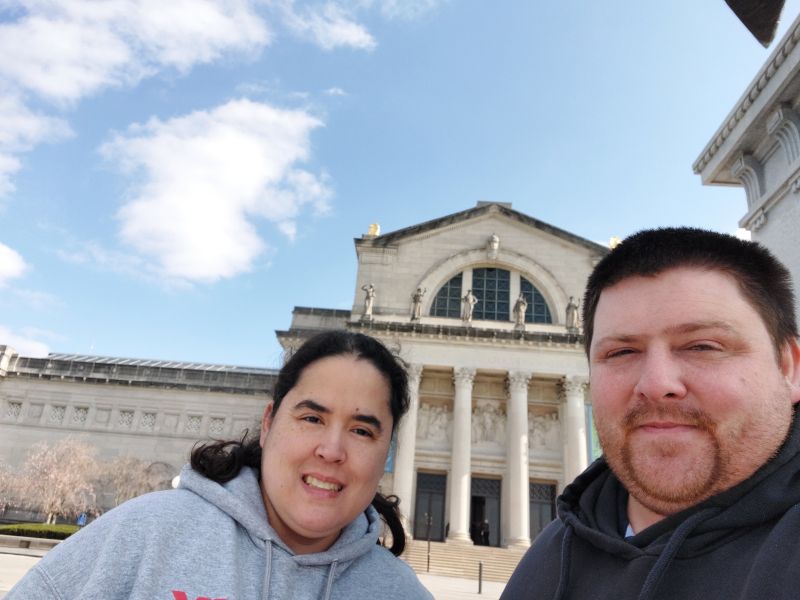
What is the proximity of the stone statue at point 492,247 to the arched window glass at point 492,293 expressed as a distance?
3.46 ft

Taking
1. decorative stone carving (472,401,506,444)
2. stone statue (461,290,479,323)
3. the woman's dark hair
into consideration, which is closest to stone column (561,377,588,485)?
decorative stone carving (472,401,506,444)

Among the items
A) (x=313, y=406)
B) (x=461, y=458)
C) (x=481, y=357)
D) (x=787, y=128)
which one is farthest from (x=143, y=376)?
(x=787, y=128)

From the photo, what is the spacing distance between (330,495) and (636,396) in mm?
1373

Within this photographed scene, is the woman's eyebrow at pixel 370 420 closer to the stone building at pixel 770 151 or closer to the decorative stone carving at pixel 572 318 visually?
the stone building at pixel 770 151

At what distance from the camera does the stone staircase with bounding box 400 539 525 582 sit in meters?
21.7

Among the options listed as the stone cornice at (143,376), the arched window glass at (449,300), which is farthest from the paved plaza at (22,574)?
the arched window glass at (449,300)

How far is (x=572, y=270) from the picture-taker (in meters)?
31.9

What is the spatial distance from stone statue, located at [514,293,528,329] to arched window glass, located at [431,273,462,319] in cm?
328

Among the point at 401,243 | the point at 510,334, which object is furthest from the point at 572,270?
the point at 401,243

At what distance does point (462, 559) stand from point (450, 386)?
927cm

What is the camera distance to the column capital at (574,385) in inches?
1082

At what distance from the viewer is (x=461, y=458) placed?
26.2m

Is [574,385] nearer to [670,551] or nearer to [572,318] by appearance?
[572,318]

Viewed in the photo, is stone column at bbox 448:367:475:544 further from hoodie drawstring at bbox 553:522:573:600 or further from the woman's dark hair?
hoodie drawstring at bbox 553:522:573:600
